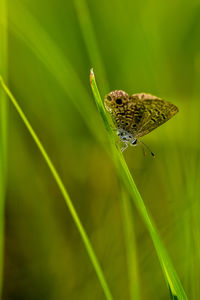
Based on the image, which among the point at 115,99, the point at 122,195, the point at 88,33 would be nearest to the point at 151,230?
the point at 122,195

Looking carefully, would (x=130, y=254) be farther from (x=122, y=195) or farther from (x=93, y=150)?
(x=93, y=150)

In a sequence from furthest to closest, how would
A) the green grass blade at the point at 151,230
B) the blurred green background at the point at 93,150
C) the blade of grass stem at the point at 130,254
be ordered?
the blurred green background at the point at 93,150, the blade of grass stem at the point at 130,254, the green grass blade at the point at 151,230

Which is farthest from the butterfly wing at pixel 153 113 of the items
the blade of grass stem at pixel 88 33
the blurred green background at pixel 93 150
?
the blade of grass stem at pixel 88 33

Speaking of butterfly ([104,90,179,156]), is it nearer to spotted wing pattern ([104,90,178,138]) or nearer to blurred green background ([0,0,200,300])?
spotted wing pattern ([104,90,178,138])

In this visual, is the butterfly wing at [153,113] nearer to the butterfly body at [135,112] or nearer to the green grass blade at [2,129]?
the butterfly body at [135,112]

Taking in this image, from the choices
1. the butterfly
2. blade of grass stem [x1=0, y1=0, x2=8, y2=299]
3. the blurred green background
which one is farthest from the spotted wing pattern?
blade of grass stem [x1=0, y1=0, x2=8, y2=299]

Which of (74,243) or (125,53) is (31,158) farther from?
(125,53)
